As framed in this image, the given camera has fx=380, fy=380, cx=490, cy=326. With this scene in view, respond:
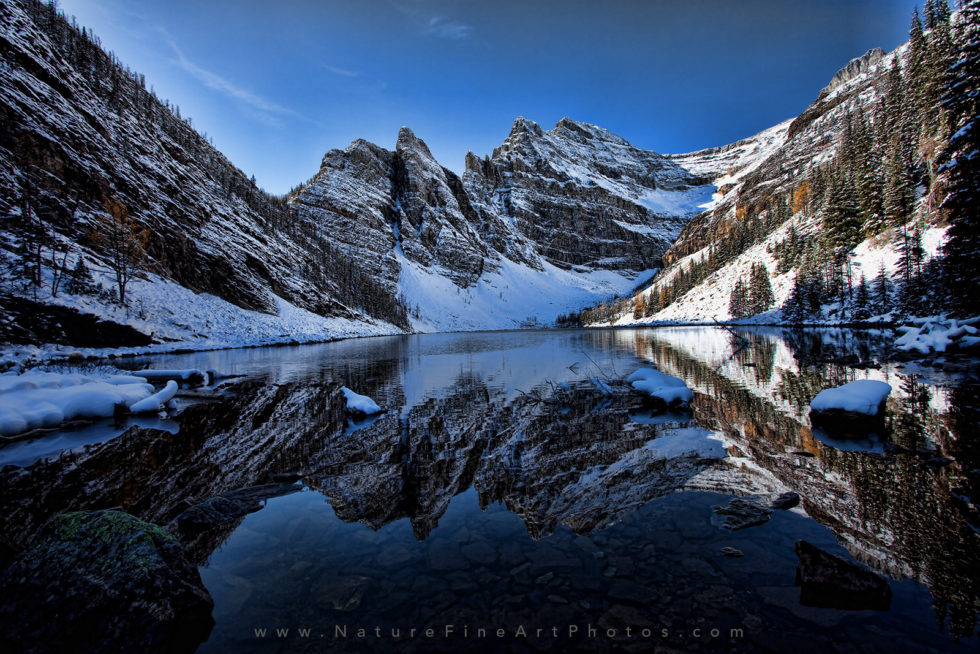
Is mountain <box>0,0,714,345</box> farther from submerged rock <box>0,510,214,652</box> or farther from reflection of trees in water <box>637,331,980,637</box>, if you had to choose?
reflection of trees in water <box>637,331,980,637</box>

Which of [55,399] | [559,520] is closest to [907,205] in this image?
[559,520]

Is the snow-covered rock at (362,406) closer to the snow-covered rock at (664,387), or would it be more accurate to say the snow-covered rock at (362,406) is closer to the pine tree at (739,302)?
the snow-covered rock at (664,387)

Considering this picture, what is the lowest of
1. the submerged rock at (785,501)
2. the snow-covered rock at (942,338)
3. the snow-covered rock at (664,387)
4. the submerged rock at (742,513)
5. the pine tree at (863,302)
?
the submerged rock at (742,513)

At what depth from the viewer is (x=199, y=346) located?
45.9m

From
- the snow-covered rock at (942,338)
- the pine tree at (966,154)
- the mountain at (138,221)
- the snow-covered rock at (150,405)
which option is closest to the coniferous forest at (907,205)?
the pine tree at (966,154)

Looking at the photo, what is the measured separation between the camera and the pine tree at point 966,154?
27.0 metres

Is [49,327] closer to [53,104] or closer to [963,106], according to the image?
[53,104]

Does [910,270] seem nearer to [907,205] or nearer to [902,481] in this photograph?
[907,205]

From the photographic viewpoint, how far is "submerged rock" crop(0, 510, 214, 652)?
3.69 m

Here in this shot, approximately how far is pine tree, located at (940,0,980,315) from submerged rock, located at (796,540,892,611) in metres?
38.7

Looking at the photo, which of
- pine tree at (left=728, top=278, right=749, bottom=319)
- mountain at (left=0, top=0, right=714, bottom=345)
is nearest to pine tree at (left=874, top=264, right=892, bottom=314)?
pine tree at (left=728, top=278, right=749, bottom=319)

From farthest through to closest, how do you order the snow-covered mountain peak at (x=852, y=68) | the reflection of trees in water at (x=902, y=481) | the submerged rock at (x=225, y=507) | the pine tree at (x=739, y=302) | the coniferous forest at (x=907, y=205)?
the snow-covered mountain peak at (x=852, y=68) < the pine tree at (x=739, y=302) < the coniferous forest at (x=907, y=205) < the submerged rock at (x=225, y=507) < the reflection of trees in water at (x=902, y=481)

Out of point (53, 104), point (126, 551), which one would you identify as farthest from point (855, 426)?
point (53, 104)

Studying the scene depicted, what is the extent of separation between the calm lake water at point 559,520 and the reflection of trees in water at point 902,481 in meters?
0.04
